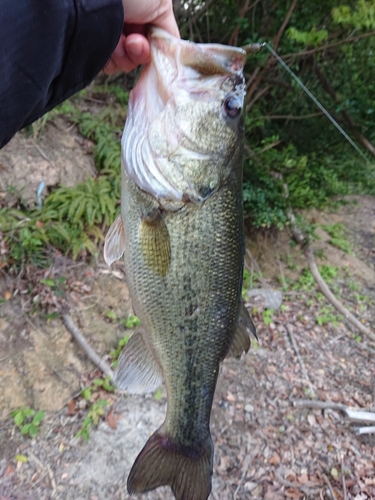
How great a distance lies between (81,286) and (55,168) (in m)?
1.70

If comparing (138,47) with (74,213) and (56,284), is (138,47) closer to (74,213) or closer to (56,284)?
(56,284)

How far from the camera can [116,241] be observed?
1670 millimetres

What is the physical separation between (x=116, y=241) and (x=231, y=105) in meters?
0.77

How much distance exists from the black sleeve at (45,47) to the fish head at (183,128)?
23 centimetres

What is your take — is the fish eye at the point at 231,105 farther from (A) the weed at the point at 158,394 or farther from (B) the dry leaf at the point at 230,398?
(B) the dry leaf at the point at 230,398

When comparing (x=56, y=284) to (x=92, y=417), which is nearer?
(x=92, y=417)

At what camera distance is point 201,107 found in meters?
1.47

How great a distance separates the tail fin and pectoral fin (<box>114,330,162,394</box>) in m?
0.31

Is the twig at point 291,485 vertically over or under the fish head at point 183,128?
under

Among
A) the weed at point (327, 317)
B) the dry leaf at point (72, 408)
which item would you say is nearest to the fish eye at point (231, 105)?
the dry leaf at point (72, 408)

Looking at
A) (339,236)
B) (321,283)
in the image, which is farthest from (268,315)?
(339,236)

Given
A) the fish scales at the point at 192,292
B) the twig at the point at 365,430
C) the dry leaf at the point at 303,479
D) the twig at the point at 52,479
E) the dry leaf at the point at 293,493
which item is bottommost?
the twig at the point at 365,430

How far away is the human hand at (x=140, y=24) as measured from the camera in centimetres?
134

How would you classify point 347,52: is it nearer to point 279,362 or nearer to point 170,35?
point 279,362
